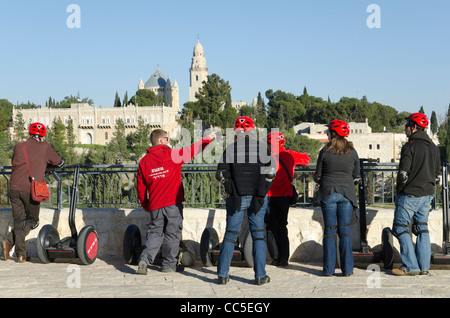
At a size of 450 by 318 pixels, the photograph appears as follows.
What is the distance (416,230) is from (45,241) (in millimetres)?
4341

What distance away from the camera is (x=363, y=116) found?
399 feet

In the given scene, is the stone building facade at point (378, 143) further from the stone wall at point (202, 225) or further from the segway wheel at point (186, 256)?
the segway wheel at point (186, 256)

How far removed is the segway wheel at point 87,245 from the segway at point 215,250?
4.52ft

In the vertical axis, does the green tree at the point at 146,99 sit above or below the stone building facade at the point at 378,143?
above

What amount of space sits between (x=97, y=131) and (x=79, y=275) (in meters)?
127

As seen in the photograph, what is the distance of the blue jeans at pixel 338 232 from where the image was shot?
19.7ft

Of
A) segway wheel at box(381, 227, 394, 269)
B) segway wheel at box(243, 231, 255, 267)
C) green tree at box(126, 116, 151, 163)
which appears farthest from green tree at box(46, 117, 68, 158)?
segway wheel at box(381, 227, 394, 269)

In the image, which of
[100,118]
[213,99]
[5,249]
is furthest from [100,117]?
[5,249]

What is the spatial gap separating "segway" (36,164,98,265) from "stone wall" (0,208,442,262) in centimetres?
55

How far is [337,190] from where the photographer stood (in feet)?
19.6

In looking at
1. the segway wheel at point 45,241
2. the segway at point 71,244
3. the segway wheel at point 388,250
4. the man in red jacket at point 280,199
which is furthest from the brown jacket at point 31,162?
the segway wheel at point 388,250

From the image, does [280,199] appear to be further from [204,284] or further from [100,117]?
[100,117]
